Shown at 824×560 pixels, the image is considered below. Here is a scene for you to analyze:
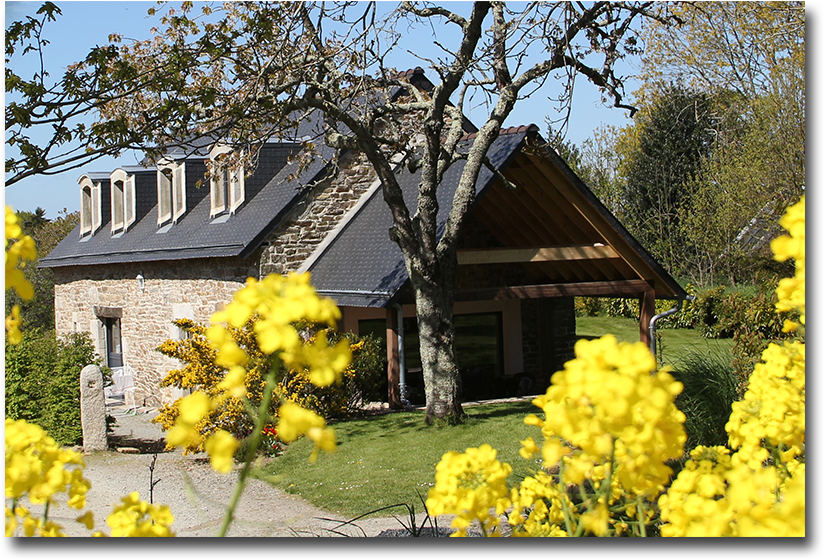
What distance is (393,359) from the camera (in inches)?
472

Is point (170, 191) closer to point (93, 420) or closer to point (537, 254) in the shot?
point (93, 420)

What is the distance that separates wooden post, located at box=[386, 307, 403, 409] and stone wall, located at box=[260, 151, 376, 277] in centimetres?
266

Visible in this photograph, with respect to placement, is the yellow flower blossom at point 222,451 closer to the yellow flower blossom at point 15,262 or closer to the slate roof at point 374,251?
the yellow flower blossom at point 15,262

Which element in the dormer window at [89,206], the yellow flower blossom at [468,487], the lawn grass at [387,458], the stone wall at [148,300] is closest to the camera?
the yellow flower blossom at [468,487]

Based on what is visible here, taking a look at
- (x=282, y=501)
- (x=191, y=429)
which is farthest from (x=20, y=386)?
(x=191, y=429)

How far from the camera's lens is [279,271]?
1363 centimetres

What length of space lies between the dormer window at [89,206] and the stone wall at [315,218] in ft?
28.6

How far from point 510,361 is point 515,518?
12.7m

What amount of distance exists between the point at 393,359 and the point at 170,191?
8753 millimetres

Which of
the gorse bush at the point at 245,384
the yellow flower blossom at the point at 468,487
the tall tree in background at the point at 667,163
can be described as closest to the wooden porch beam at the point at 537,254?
the gorse bush at the point at 245,384

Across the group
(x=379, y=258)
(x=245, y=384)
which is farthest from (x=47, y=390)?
(x=379, y=258)

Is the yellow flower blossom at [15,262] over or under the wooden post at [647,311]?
over

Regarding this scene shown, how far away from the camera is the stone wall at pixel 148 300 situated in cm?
1438
